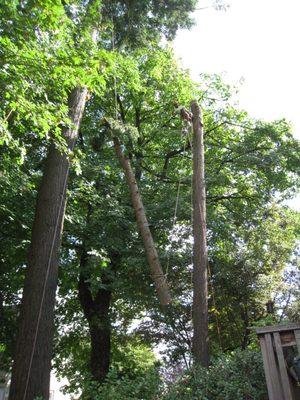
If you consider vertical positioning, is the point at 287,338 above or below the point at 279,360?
above

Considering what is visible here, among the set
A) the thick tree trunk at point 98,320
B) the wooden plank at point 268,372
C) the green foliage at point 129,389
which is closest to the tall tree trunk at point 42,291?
the green foliage at point 129,389

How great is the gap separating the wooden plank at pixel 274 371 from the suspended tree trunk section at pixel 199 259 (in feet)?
4.68

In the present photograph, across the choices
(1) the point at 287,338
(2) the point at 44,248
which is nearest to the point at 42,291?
(2) the point at 44,248

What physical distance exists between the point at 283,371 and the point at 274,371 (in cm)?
11

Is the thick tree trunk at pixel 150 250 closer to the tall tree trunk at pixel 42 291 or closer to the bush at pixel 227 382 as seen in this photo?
the tall tree trunk at pixel 42 291

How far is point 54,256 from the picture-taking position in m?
6.65

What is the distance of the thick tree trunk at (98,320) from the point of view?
10.9 meters

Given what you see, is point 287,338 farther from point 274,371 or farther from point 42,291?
point 42,291

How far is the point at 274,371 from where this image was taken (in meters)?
4.82

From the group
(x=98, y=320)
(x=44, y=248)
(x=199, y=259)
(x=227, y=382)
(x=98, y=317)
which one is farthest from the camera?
(x=98, y=317)

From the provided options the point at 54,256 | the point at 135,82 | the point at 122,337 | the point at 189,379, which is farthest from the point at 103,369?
the point at 135,82

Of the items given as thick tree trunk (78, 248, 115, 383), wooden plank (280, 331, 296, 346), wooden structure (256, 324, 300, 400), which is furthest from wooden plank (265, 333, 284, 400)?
thick tree trunk (78, 248, 115, 383)

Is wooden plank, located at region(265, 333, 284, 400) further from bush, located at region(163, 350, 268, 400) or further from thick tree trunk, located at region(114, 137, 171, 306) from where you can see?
thick tree trunk, located at region(114, 137, 171, 306)

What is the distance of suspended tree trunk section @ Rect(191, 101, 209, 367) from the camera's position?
644 cm
